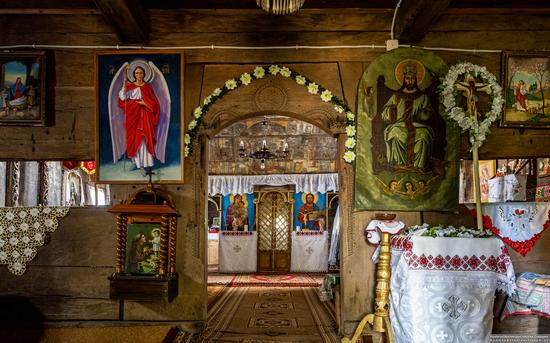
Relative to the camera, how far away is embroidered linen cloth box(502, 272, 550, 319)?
4.18 m

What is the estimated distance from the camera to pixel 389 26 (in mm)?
4914

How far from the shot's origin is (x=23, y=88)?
15.9ft

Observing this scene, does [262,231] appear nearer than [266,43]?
No

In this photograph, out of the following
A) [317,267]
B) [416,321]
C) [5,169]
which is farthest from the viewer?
[317,267]

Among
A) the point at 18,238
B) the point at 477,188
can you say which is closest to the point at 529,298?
the point at 477,188

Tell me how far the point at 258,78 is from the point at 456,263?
2916 millimetres

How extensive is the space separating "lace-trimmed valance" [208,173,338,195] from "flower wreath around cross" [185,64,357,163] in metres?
7.85

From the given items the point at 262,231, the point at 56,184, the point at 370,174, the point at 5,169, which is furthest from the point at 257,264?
the point at 370,174

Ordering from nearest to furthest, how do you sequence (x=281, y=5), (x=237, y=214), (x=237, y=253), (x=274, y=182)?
(x=281, y=5)
(x=237, y=253)
(x=274, y=182)
(x=237, y=214)

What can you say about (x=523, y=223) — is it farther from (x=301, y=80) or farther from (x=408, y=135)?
(x=301, y=80)

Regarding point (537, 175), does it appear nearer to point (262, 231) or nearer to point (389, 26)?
point (389, 26)

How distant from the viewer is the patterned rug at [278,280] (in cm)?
916

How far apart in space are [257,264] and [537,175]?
7.46 meters

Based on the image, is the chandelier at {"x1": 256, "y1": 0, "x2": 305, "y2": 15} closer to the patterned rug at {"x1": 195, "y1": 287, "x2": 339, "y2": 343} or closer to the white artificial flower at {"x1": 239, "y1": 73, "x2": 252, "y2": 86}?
the white artificial flower at {"x1": 239, "y1": 73, "x2": 252, "y2": 86}
